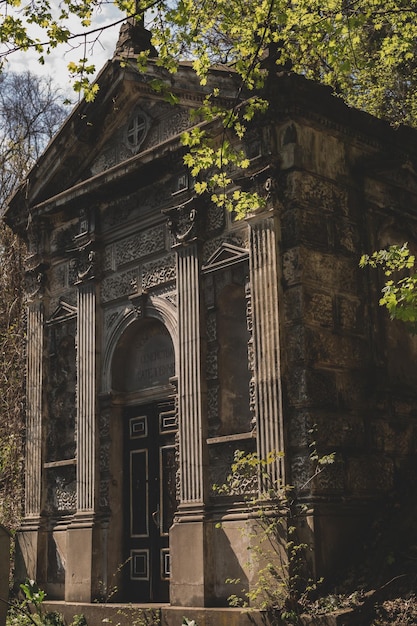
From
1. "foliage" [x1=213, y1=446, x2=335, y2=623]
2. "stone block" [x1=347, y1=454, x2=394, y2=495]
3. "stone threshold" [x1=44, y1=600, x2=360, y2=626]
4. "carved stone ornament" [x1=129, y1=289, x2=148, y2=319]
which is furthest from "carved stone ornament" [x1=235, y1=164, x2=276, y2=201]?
"stone threshold" [x1=44, y1=600, x2=360, y2=626]

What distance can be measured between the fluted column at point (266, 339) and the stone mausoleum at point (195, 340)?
0.02m

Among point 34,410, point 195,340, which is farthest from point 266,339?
point 34,410

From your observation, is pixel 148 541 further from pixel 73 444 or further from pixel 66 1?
pixel 66 1

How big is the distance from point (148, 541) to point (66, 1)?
7.37m

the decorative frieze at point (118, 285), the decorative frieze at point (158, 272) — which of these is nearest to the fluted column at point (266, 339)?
the decorative frieze at point (158, 272)

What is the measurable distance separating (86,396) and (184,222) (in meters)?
3.23

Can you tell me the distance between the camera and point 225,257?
12.1 m

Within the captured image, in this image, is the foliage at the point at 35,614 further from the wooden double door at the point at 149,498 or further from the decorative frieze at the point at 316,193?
the decorative frieze at the point at 316,193

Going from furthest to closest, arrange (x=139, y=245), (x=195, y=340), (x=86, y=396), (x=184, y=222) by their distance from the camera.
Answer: (x=86, y=396), (x=139, y=245), (x=184, y=222), (x=195, y=340)

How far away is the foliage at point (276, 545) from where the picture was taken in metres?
10.2

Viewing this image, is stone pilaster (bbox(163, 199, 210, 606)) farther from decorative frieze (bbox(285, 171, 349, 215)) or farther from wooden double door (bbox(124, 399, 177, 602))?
decorative frieze (bbox(285, 171, 349, 215))

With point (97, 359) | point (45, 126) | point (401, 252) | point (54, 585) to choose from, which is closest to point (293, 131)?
point (401, 252)

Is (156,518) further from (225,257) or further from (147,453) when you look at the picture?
(225,257)

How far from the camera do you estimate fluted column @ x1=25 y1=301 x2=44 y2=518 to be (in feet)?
48.3
